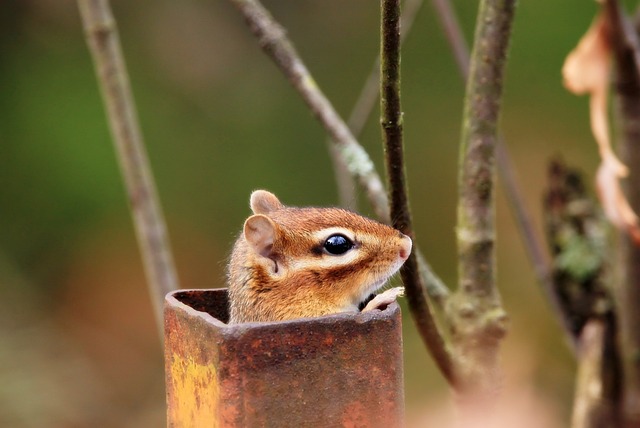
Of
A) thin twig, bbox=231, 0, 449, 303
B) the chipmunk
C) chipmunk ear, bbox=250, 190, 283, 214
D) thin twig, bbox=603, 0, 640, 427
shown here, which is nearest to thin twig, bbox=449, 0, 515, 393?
thin twig, bbox=231, 0, 449, 303

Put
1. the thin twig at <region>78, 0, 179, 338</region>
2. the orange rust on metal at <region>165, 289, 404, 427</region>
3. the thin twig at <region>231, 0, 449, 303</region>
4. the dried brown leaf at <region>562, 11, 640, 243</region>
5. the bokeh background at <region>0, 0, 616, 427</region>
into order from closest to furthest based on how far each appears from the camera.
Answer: the orange rust on metal at <region>165, 289, 404, 427</region>
the dried brown leaf at <region>562, 11, 640, 243</region>
the thin twig at <region>231, 0, 449, 303</region>
the thin twig at <region>78, 0, 179, 338</region>
the bokeh background at <region>0, 0, 616, 427</region>

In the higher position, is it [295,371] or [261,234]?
[261,234]

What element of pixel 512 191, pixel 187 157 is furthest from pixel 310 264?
pixel 187 157

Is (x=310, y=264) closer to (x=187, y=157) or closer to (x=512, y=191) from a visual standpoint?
(x=512, y=191)

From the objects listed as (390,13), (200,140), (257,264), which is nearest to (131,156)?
(257,264)

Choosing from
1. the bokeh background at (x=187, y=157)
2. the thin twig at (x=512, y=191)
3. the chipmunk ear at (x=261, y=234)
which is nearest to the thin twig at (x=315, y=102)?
the chipmunk ear at (x=261, y=234)

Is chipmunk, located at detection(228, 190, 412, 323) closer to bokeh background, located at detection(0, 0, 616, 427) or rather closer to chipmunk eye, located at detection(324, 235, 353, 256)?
chipmunk eye, located at detection(324, 235, 353, 256)
